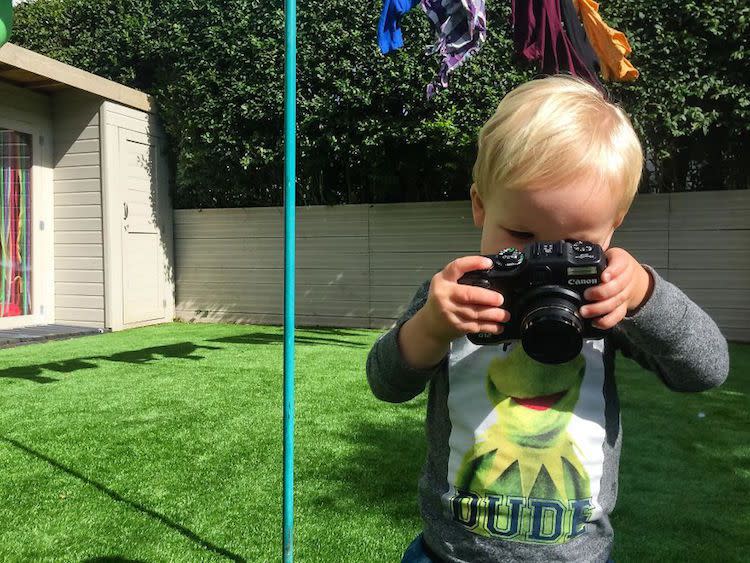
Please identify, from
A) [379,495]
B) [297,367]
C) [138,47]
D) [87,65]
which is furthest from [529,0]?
[87,65]

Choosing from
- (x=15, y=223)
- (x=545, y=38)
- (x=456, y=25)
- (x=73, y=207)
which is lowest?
(x=15, y=223)

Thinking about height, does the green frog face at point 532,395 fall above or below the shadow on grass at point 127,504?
above

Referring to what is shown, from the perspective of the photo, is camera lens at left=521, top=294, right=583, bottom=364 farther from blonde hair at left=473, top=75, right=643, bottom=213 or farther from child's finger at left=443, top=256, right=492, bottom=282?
blonde hair at left=473, top=75, right=643, bottom=213

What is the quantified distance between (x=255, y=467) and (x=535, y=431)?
2462 millimetres

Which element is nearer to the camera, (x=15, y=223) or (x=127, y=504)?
→ (x=127, y=504)

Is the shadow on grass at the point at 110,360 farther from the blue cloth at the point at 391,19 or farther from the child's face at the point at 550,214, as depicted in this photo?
the child's face at the point at 550,214

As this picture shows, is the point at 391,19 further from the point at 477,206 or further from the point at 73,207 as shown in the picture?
the point at 73,207

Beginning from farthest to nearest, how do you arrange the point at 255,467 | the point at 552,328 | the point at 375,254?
1. the point at 375,254
2. the point at 255,467
3. the point at 552,328

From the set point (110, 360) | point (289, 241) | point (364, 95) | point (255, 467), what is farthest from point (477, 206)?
point (364, 95)

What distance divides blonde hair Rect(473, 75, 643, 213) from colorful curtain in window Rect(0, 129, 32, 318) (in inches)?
340

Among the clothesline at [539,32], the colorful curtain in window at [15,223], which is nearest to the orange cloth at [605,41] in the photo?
the clothesline at [539,32]

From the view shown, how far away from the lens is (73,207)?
8945 millimetres

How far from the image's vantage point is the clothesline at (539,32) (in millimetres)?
5051

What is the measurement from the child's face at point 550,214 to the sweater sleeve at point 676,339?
11 cm
